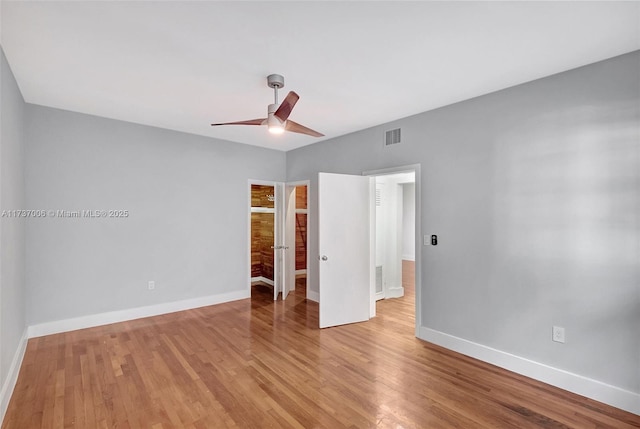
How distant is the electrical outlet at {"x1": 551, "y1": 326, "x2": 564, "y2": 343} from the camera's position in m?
2.67

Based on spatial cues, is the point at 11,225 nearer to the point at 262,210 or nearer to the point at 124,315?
the point at 124,315

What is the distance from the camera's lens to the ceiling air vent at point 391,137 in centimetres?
405

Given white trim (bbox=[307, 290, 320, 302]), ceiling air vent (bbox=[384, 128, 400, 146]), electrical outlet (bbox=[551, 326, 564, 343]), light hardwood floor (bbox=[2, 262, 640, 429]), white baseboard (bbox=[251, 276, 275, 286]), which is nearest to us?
light hardwood floor (bbox=[2, 262, 640, 429])

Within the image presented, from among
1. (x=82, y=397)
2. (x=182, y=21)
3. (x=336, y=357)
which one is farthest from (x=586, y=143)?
(x=82, y=397)

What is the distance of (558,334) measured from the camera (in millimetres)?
2691

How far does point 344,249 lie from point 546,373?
2465 mm

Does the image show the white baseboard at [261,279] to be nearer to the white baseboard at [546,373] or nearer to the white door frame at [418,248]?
the white door frame at [418,248]

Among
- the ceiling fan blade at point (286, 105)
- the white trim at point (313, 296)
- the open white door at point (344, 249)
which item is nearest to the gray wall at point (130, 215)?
the white trim at point (313, 296)

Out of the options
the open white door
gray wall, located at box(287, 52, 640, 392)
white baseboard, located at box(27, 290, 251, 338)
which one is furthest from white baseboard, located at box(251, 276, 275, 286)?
gray wall, located at box(287, 52, 640, 392)

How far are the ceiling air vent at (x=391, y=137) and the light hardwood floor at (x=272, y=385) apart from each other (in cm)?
253

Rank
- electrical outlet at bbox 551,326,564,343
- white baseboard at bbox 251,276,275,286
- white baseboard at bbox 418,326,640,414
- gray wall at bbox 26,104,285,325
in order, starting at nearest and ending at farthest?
white baseboard at bbox 418,326,640,414
electrical outlet at bbox 551,326,564,343
gray wall at bbox 26,104,285,325
white baseboard at bbox 251,276,275,286

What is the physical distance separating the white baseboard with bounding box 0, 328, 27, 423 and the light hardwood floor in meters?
0.06

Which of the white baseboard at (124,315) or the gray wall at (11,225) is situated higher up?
the gray wall at (11,225)

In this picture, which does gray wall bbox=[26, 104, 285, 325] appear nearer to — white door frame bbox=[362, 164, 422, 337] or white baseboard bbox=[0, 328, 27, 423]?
white baseboard bbox=[0, 328, 27, 423]
